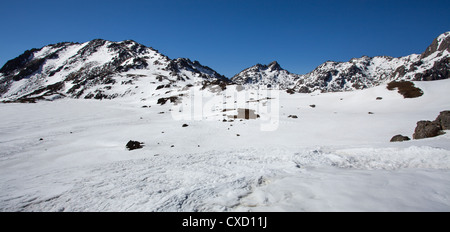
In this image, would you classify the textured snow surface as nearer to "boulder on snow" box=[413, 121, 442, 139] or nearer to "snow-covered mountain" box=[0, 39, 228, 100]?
"boulder on snow" box=[413, 121, 442, 139]

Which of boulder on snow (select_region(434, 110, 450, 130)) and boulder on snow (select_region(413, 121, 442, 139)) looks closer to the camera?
boulder on snow (select_region(413, 121, 442, 139))

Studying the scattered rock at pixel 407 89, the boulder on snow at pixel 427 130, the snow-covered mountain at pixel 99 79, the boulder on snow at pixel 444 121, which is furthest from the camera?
the snow-covered mountain at pixel 99 79

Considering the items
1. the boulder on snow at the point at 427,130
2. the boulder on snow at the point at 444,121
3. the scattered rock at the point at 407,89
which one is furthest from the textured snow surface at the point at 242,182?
the scattered rock at the point at 407,89

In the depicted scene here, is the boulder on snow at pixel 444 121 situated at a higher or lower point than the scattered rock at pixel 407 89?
lower

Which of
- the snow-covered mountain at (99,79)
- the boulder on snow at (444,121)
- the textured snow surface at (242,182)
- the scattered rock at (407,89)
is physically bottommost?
the textured snow surface at (242,182)

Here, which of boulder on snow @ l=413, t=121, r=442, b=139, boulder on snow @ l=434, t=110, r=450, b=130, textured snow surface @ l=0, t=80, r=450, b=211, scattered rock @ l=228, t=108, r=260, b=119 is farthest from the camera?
scattered rock @ l=228, t=108, r=260, b=119

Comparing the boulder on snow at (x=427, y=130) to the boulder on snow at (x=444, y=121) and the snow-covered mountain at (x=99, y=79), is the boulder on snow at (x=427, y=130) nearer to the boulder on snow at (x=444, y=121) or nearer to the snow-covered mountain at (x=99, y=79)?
the boulder on snow at (x=444, y=121)

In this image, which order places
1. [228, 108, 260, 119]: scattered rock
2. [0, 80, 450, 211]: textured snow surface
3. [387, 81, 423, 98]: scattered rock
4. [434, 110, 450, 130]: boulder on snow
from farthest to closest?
[387, 81, 423, 98]: scattered rock, [228, 108, 260, 119]: scattered rock, [434, 110, 450, 130]: boulder on snow, [0, 80, 450, 211]: textured snow surface

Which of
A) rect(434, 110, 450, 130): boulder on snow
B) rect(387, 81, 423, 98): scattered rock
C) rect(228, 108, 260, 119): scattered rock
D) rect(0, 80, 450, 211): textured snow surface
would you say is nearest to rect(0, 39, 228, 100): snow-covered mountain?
rect(228, 108, 260, 119): scattered rock

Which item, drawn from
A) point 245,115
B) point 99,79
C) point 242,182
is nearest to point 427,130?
point 242,182

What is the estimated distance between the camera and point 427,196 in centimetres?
479
